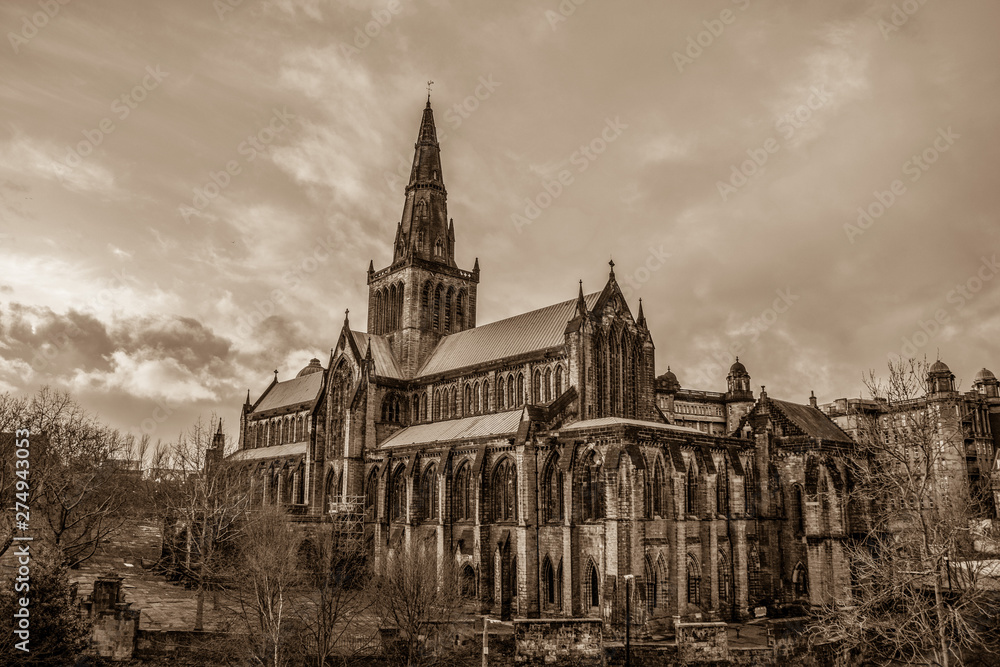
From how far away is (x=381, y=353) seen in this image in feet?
219

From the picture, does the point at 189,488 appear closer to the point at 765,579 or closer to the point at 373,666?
the point at 373,666

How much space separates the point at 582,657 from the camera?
3425cm

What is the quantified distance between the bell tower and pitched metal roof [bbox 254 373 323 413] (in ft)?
46.7

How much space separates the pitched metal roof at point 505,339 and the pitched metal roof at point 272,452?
16.3 m

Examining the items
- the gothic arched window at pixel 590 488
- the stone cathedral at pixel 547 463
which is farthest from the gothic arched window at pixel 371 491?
the gothic arched window at pixel 590 488

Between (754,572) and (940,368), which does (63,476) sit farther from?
(940,368)

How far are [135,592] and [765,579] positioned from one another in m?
40.6

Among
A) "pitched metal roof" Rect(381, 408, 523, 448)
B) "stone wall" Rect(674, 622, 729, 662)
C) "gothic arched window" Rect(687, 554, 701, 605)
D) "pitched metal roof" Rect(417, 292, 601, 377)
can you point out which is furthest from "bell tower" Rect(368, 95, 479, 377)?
"stone wall" Rect(674, 622, 729, 662)

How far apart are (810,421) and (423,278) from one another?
33450mm

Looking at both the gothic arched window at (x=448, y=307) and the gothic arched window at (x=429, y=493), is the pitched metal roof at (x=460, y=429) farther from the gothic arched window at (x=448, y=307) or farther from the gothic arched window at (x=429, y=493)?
the gothic arched window at (x=448, y=307)

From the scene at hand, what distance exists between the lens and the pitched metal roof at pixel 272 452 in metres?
72.8

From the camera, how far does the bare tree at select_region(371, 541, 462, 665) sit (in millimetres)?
33125

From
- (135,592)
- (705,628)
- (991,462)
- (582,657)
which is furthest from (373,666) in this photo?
(991,462)

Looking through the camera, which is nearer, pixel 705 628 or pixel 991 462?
pixel 705 628
